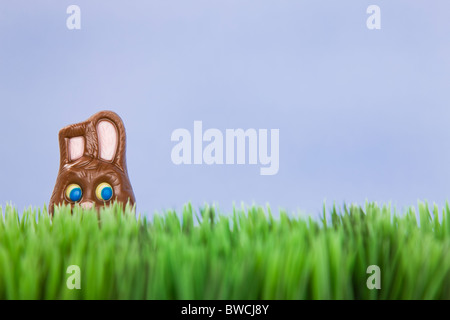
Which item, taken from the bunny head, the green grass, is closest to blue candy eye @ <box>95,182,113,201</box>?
the bunny head

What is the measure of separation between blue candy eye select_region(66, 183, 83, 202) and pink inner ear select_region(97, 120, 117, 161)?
209 millimetres

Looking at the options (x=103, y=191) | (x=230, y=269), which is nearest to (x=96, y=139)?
(x=103, y=191)

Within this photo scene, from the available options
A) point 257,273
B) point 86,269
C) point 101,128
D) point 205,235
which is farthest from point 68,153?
point 257,273

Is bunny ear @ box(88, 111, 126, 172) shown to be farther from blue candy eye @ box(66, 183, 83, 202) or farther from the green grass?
the green grass

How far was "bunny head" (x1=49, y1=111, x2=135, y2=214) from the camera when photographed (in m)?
2.40

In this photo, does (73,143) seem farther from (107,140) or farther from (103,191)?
(103,191)

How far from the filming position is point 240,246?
1027 mm

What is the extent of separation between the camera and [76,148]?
2.49 m

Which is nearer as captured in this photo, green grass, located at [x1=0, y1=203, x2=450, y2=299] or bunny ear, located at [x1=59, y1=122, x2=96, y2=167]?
green grass, located at [x1=0, y1=203, x2=450, y2=299]

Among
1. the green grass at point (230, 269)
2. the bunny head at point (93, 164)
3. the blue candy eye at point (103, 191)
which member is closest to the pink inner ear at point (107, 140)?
→ the bunny head at point (93, 164)

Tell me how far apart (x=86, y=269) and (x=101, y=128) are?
1.66 metres
